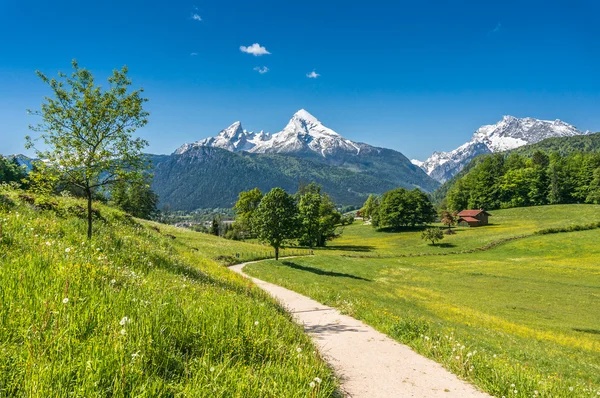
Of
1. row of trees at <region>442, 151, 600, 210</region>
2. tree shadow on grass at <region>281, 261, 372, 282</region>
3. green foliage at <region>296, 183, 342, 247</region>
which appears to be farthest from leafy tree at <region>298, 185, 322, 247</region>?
row of trees at <region>442, 151, 600, 210</region>

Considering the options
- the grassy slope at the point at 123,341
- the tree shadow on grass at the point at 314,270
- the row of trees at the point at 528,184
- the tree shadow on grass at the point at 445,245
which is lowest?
the tree shadow on grass at the point at 445,245

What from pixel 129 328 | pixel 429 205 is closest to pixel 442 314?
pixel 129 328

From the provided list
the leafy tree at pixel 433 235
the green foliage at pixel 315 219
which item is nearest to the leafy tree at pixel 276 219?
the green foliage at pixel 315 219

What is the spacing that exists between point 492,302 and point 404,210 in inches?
3393

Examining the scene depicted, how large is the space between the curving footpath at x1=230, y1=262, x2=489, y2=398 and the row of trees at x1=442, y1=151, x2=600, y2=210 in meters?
147

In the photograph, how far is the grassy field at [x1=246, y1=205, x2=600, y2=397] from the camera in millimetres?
8906

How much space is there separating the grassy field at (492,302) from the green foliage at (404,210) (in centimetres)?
2865

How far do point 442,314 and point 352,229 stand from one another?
4226 inches

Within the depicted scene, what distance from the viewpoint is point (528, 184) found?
132625 millimetres

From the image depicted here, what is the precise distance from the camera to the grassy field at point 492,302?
8.91 metres

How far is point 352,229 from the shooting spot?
434 ft

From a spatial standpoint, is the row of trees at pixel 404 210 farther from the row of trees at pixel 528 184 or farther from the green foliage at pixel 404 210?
the row of trees at pixel 528 184

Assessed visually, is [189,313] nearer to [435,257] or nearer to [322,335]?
[322,335]

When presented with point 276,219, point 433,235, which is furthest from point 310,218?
point 276,219
